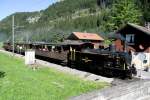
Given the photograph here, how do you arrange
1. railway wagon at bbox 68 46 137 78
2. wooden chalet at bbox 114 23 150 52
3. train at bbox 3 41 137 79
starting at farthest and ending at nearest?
wooden chalet at bbox 114 23 150 52
train at bbox 3 41 137 79
railway wagon at bbox 68 46 137 78

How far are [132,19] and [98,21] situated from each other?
8236cm

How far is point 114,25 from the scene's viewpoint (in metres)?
A: 68.6

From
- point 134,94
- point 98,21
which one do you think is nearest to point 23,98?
point 134,94

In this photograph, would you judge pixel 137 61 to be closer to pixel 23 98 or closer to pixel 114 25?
pixel 23 98

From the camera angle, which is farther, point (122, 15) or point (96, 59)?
point (122, 15)

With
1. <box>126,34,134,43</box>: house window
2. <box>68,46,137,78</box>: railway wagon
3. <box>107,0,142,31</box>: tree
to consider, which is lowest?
<box>68,46,137,78</box>: railway wagon

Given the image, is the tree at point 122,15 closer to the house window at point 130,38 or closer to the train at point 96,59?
the house window at point 130,38

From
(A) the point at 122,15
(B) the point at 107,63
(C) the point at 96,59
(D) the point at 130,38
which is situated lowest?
(B) the point at 107,63

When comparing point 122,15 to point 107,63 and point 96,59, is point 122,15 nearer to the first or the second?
point 96,59

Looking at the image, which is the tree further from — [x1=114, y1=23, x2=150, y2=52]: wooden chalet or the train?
the train

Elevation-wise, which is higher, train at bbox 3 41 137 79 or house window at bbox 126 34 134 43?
house window at bbox 126 34 134 43

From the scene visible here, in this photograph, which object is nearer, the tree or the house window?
the house window

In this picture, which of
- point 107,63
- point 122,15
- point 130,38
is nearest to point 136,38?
point 130,38

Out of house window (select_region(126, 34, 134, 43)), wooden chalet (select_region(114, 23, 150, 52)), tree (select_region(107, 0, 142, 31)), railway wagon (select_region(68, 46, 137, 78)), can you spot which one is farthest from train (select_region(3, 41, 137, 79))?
tree (select_region(107, 0, 142, 31))
